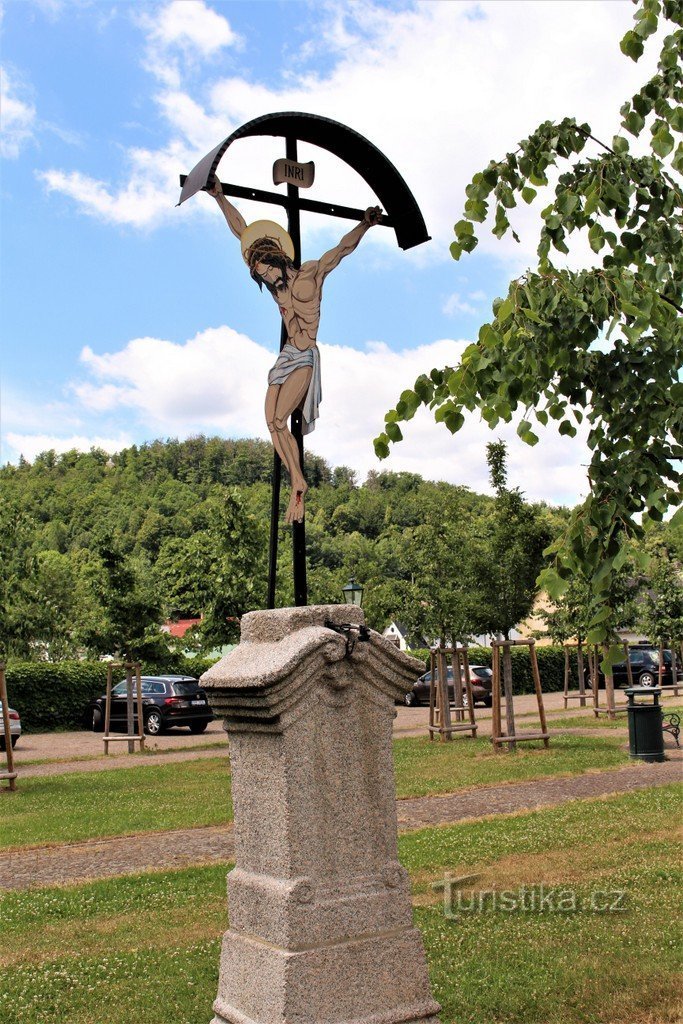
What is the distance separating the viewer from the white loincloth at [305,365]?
16.6ft

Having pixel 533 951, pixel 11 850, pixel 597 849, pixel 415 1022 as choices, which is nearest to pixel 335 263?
pixel 415 1022

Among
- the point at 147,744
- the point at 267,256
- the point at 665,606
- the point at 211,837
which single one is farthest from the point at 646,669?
the point at 267,256

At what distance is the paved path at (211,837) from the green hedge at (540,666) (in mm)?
26858

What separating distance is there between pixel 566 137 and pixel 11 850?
9050 mm

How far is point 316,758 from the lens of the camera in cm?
431

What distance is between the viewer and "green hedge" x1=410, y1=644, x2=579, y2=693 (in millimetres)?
41375

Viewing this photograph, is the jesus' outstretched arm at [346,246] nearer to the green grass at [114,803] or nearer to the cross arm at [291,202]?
the cross arm at [291,202]

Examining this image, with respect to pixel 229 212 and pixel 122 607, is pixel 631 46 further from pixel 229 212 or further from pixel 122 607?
pixel 122 607

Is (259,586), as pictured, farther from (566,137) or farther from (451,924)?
(566,137)

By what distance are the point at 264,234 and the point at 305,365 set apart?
0.68 metres

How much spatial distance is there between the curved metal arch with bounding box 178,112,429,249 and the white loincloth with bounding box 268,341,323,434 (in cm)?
90

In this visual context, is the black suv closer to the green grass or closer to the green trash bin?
the green grass

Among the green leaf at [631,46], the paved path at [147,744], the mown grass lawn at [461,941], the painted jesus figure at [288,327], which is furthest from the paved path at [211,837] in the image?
the green leaf at [631,46]

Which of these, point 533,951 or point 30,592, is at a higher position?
point 30,592
